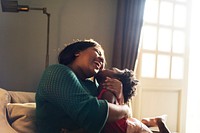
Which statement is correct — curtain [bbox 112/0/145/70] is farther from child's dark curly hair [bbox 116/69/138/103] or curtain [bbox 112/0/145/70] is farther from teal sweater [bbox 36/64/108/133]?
teal sweater [bbox 36/64/108/133]

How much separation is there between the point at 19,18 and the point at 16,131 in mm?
1598

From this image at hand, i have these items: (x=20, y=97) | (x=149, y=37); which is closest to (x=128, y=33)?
(x=149, y=37)

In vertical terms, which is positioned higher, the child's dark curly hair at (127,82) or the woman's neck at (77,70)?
the woman's neck at (77,70)

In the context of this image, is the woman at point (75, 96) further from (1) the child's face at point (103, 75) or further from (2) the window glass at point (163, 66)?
(2) the window glass at point (163, 66)

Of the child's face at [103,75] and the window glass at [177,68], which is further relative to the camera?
the window glass at [177,68]

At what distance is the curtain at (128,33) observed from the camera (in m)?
2.87

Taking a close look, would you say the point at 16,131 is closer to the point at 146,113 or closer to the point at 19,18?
the point at 19,18

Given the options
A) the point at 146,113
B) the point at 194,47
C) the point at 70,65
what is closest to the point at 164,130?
the point at 70,65

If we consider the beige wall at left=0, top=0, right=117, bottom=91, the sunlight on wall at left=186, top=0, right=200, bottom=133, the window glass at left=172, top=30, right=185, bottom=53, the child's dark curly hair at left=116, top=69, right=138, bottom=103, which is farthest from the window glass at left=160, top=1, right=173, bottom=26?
the child's dark curly hair at left=116, top=69, right=138, bottom=103

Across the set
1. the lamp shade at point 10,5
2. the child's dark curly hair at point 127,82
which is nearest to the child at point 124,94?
the child's dark curly hair at point 127,82

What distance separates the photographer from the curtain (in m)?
2.87

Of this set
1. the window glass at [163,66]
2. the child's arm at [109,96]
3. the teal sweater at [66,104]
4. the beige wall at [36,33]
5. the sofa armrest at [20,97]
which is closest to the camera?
the teal sweater at [66,104]

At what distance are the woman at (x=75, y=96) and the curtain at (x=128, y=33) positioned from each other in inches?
60.5

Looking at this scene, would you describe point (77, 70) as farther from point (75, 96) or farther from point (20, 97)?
point (20, 97)
